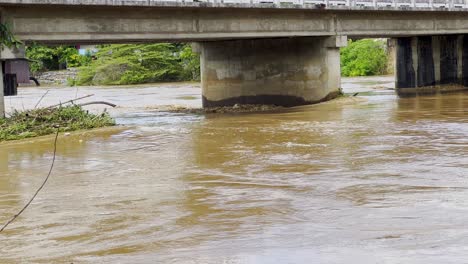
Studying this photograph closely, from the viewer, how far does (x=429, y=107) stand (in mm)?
26391

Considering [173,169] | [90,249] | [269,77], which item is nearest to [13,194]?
[173,169]

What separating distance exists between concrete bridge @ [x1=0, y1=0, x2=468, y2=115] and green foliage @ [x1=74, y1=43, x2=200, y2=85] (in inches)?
951

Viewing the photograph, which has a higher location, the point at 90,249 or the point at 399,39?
the point at 399,39

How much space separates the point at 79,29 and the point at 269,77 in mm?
10737

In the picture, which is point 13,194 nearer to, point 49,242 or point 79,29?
point 49,242

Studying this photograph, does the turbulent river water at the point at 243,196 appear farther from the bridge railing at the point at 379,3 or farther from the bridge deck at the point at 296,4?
the bridge railing at the point at 379,3

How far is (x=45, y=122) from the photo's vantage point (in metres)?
20.2

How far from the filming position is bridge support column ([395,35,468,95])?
39.5 metres

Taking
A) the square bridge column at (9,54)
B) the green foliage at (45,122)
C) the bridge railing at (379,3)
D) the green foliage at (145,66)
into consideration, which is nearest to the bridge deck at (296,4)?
the bridge railing at (379,3)

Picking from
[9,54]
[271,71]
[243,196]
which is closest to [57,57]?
[271,71]

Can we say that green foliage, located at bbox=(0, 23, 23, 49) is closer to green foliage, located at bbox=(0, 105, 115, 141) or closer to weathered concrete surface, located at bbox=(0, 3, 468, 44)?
weathered concrete surface, located at bbox=(0, 3, 468, 44)

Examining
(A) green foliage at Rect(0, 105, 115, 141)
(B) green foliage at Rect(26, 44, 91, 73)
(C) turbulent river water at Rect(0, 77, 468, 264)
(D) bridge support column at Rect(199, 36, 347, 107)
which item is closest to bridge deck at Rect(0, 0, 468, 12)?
(D) bridge support column at Rect(199, 36, 347, 107)

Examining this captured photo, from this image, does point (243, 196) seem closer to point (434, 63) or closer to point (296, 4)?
point (296, 4)

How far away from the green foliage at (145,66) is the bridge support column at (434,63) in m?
23.4
